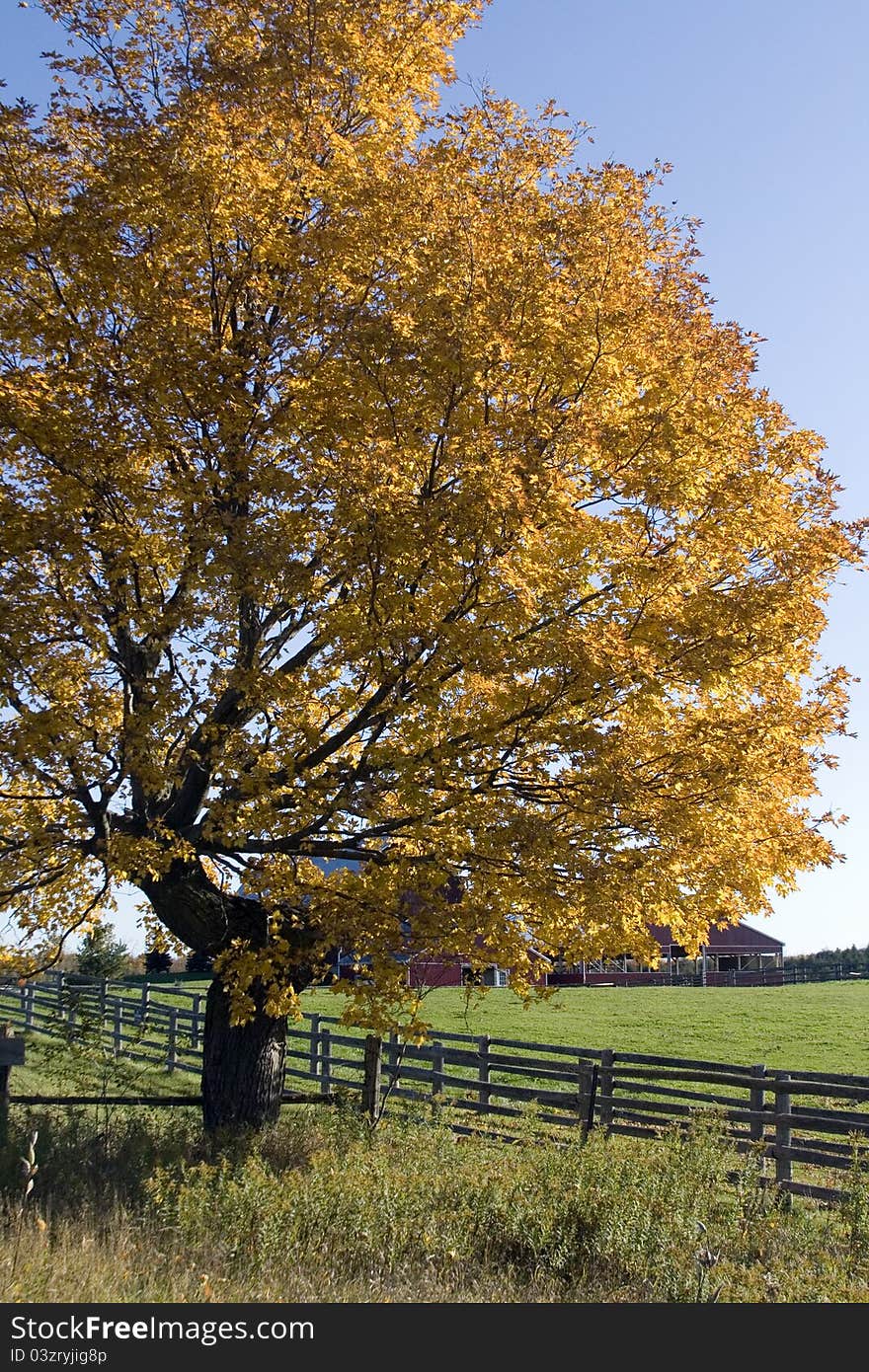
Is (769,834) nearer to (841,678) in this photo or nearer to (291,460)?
(841,678)

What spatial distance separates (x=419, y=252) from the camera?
39.1ft

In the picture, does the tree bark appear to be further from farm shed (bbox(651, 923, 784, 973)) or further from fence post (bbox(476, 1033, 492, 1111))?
farm shed (bbox(651, 923, 784, 973))

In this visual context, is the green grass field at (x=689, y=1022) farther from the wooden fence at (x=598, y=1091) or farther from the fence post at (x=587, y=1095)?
the fence post at (x=587, y=1095)

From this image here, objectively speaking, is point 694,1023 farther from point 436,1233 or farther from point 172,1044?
point 436,1233

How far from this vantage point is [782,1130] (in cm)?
1388

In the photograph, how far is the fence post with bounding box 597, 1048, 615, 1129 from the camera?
1662cm

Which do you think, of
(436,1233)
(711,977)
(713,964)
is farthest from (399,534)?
(713,964)

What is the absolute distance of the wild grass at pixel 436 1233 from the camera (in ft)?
23.7

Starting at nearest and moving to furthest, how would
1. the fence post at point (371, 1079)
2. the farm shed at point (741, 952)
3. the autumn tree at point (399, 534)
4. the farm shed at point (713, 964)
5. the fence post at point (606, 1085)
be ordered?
1. the autumn tree at point (399, 534)
2. the fence post at point (371, 1079)
3. the fence post at point (606, 1085)
4. the farm shed at point (713, 964)
5. the farm shed at point (741, 952)

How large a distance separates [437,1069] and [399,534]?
1311 cm

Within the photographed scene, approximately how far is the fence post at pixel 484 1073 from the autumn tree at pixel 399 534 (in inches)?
281

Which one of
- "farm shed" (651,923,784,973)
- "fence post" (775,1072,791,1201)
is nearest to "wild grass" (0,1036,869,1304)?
"fence post" (775,1072,791,1201)

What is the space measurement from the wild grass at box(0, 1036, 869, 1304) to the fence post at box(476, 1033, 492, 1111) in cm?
746

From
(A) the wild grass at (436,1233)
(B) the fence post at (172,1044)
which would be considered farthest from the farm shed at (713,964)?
(A) the wild grass at (436,1233)
